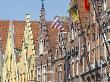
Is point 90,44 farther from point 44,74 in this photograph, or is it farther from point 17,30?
point 17,30

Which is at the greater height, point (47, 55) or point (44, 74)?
point (47, 55)

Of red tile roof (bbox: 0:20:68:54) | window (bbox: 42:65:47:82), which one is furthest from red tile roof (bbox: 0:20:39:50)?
window (bbox: 42:65:47:82)

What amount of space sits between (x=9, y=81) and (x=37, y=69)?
9.35 meters

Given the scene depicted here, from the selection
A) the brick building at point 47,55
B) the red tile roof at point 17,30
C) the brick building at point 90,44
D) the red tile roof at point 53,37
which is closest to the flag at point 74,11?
the brick building at point 90,44

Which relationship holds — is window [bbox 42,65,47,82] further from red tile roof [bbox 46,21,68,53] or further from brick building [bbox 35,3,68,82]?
red tile roof [bbox 46,21,68,53]

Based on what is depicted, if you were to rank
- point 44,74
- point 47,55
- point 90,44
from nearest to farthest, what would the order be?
point 90,44 < point 47,55 < point 44,74

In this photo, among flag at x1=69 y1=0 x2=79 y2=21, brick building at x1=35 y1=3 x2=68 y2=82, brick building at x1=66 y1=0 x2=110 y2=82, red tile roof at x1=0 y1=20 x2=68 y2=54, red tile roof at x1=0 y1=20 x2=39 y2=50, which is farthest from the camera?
red tile roof at x1=0 y1=20 x2=39 y2=50

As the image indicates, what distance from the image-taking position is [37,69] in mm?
46781

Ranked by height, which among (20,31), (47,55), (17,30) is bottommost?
(47,55)

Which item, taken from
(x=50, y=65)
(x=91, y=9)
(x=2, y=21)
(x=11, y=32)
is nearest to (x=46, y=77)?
(x=50, y=65)

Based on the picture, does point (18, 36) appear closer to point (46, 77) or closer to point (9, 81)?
point (9, 81)

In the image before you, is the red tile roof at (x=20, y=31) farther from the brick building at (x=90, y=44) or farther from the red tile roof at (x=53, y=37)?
the brick building at (x=90, y=44)

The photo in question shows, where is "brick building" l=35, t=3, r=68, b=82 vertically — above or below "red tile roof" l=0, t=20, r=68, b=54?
below

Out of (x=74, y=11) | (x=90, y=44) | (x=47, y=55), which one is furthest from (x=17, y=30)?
(x=90, y=44)
